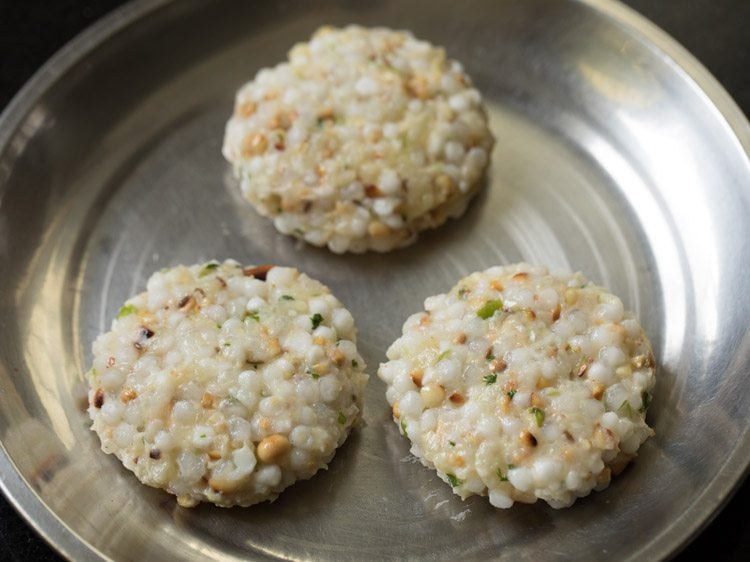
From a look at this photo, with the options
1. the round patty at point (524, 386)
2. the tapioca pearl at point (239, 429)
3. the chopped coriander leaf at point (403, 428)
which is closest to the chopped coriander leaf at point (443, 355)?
the round patty at point (524, 386)

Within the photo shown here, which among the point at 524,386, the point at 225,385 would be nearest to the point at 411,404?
the point at 524,386

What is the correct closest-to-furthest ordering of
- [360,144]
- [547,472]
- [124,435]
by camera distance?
[547,472] < [124,435] < [360,144]

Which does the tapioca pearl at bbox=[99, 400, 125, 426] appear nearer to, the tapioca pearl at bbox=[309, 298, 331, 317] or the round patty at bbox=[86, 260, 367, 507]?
the round patty at bbox=[86, 260, 367, 507]

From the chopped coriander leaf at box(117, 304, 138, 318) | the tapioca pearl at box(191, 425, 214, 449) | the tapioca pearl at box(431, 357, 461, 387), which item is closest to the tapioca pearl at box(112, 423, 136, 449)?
the tapioca pearl at box(191, 425, 214, 449)

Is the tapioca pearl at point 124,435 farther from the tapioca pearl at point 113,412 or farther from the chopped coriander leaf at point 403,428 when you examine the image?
the chopped coriander leaf at point 403,428

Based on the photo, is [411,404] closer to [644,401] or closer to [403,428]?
[403,428]

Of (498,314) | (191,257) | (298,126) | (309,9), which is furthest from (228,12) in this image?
(498,314)
